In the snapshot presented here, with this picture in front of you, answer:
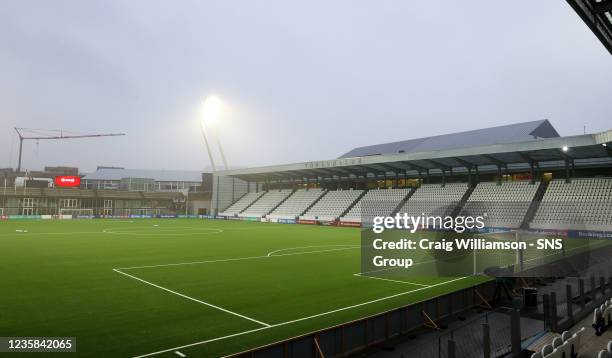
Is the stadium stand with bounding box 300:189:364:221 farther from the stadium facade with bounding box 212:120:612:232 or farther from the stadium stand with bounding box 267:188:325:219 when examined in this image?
the stadium stand with bounding box 267:188:325:219

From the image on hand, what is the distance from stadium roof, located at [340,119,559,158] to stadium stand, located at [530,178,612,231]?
1646 centimetres

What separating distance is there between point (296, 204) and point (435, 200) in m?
25.4

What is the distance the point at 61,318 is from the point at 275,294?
690 centimetres

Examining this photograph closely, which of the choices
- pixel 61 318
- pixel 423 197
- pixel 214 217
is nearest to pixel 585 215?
→ pixel 423 197

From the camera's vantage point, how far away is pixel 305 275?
18.4m

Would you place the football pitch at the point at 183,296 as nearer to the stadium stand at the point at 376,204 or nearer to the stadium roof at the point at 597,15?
the stadium roof at the point at 597,15

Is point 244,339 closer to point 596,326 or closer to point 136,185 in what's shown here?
point 596,326

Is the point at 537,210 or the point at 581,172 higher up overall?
the point at 581,172

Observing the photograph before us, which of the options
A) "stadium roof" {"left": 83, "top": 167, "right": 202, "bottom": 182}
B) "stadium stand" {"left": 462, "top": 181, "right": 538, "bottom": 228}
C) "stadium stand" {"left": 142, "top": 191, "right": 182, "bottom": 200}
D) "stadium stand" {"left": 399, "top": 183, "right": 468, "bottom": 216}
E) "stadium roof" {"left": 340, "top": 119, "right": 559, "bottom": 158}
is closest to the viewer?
"stadium stand" {"left": 462, "top": 181, "right": 538, "bottom": 228}

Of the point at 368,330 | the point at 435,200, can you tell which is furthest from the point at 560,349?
the point at 435,200

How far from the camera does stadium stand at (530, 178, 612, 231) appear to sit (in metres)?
37.6

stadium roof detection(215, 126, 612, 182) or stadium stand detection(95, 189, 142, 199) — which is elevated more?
stadium roof detection(215, 126, 612, 182)

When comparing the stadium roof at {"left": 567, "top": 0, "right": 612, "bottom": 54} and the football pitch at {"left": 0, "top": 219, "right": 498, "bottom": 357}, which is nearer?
the football pitch at {"left": 0, "top": 219, "right": 498, "bottom": 357}

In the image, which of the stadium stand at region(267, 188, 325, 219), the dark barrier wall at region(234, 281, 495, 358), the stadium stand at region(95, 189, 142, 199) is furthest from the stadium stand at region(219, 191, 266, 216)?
the dark barrier wall at region(234, 281, 495, 358)
